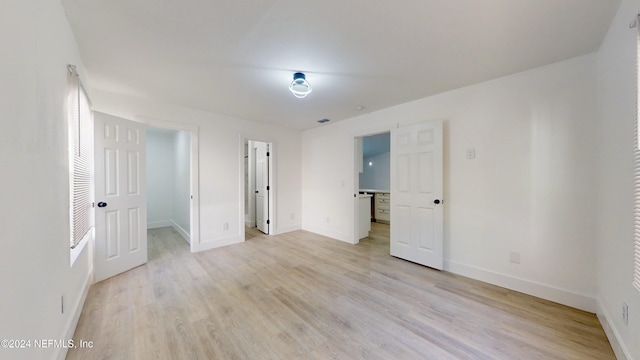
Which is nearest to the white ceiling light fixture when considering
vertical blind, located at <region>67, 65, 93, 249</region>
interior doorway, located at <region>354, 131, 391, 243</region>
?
interior doorway, located at <region>354, 131, 391, 243</region>

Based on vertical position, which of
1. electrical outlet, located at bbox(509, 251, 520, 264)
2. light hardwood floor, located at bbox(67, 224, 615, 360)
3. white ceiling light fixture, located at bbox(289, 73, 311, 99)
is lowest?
light hardwood floor, located at bbox(67, 224, 615, 360)

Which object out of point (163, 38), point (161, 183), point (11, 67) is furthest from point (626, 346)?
point (161, 183)

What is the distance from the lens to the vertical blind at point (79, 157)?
191 centimetres

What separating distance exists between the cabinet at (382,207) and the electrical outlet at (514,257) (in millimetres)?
3262

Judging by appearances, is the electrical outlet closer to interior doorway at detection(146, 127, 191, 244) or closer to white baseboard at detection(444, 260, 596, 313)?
white baseboard at detection(444, 260, 596, 313)

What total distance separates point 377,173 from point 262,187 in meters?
5.18

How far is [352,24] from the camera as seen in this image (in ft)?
5.47

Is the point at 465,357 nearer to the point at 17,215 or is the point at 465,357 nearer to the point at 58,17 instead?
the point at 17,215

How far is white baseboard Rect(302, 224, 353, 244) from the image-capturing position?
4.31 metres

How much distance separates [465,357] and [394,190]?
7.32 ft

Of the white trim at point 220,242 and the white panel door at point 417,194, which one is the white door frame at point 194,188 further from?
the white panel door at point 417,194

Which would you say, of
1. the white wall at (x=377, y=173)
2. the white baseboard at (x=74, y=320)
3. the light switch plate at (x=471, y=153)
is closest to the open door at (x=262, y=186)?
the white baseboard at (x=74, y=320)

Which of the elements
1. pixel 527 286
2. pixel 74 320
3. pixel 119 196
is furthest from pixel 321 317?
pixel 119 196

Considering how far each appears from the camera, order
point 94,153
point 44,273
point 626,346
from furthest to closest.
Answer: point 94,153
point 626,346
point 44,273
